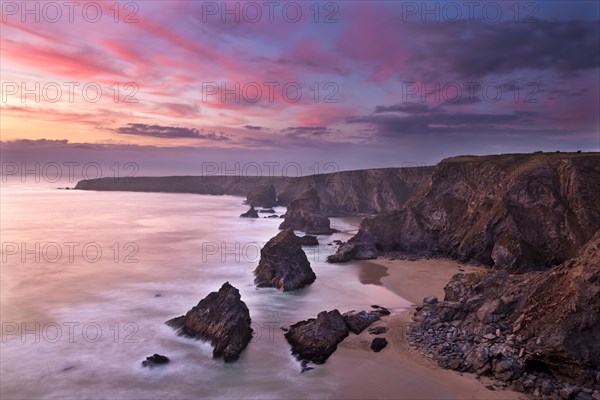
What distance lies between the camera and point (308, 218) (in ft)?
271

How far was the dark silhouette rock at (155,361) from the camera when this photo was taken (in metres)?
25.6

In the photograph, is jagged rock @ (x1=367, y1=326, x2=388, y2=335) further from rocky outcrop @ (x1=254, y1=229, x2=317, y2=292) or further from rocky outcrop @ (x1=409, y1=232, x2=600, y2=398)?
rocky outcrop @ (x1=254, y1=229, x2=317, y2=292)

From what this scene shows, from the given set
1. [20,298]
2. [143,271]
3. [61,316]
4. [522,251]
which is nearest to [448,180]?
[522,251]

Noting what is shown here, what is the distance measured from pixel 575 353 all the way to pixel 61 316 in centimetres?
4081

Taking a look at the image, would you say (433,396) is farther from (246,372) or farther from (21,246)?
(21,246)

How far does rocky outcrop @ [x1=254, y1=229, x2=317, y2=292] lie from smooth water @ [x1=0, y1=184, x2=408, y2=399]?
4.39ft

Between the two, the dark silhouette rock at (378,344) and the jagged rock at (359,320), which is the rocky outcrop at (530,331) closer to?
the dark silhouette rock at (378,344)

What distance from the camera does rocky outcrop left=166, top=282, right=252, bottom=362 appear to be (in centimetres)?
2645

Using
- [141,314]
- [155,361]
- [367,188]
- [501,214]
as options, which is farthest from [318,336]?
[367,188]

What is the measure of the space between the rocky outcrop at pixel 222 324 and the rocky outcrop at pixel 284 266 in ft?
40.3

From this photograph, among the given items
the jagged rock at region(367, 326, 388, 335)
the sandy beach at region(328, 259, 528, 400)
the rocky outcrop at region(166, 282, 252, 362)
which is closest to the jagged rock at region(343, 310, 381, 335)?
the sandy beach at region(328, 259, 528, 400)

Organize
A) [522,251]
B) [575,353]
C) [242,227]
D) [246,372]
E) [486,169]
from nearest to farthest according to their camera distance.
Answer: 1. [575,353]
2. [246,372]
3. [522,251]
4. [486,169]
5. [242,227]

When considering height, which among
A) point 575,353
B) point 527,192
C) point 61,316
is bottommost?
point 61,316

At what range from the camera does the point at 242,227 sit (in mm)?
96062
